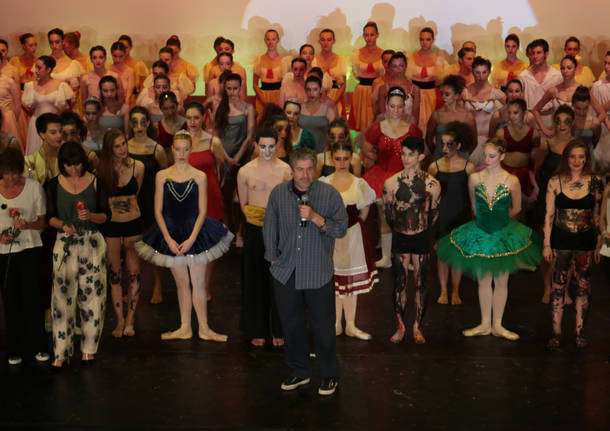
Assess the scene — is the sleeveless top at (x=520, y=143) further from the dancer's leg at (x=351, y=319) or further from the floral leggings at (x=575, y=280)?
the dancer's leg at (x=351, y=319)

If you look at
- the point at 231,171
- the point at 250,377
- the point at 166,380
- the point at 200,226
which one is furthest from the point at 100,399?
the point at 231,171

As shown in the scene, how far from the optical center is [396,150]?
6.11 meters

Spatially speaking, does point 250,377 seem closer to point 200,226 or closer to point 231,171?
point 200,226

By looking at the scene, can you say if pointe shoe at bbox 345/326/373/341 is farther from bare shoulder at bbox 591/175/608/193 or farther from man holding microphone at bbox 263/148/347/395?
bare shoulder at bbox 591/175/608/193

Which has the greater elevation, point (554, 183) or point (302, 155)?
point (302, 155)

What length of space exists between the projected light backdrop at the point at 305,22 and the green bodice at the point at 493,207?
5.70 meters

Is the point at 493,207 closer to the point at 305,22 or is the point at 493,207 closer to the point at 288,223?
the point at 288,223

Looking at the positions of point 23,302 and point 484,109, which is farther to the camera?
point 484,109

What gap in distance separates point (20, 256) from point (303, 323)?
179 cm

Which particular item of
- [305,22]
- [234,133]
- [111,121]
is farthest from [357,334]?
[305,22]

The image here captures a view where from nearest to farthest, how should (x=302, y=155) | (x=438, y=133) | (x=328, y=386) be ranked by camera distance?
(x=302, y=155) < (x=328, y=386) < (x=438, y=133)

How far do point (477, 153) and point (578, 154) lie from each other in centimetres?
230

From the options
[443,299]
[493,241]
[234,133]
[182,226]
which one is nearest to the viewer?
[182,226]

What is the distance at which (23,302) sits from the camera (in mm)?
4832
